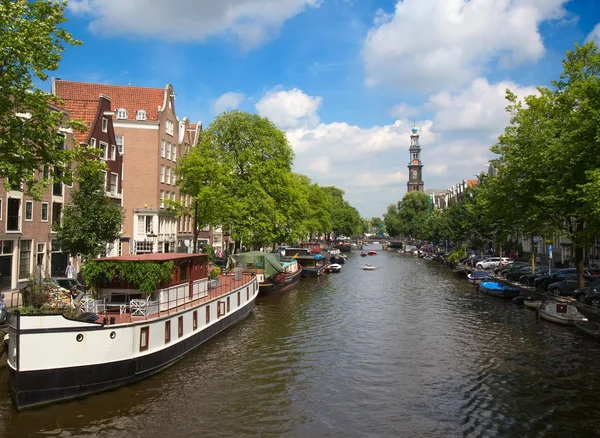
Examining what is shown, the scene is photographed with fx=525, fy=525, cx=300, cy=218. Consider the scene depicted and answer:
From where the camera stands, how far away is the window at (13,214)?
126ft

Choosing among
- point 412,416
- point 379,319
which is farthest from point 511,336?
point 412,416

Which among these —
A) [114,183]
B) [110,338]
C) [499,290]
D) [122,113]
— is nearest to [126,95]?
[122,113]

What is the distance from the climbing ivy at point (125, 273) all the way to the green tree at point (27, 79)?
425cm

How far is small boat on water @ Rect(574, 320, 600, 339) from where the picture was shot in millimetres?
28500

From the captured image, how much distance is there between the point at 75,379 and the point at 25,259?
84.8 feet

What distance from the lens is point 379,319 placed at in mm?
36719

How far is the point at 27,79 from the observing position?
73.9 ft

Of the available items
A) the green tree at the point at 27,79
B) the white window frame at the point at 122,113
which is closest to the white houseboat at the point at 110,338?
the green tree at the point at 27,79

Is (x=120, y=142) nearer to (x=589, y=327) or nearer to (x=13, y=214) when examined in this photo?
(x=13, y=214)

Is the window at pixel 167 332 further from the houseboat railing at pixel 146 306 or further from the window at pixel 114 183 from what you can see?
the window at pixel 114 183

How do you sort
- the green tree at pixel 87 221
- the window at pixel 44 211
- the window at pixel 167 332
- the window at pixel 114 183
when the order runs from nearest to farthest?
the window at pixel 167 332
the green tree at pixel 87 221
the window at pixel 44 211
the window at pixel 114 183

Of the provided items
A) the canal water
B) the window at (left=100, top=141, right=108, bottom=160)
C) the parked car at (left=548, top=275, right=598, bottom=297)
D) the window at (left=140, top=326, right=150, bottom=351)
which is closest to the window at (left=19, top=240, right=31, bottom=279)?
the window at (left=100, top=141, right=108, bottom=160)

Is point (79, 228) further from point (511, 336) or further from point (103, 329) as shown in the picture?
point (511, 336)

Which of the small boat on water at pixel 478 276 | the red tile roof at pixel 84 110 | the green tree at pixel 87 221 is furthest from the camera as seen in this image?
the small boat on water at pixel 478 276
